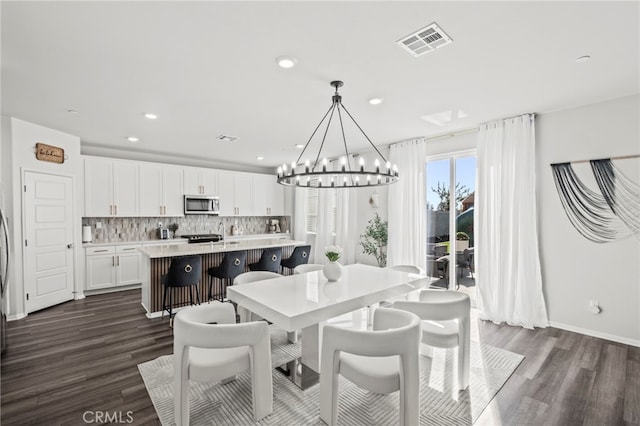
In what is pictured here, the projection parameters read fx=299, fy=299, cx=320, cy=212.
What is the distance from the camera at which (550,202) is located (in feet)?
12.6

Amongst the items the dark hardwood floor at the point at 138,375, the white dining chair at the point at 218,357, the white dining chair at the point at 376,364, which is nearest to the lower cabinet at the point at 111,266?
the dark hardwood floor at the point at 138,375

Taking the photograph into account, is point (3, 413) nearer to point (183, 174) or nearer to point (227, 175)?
point (183, 174)

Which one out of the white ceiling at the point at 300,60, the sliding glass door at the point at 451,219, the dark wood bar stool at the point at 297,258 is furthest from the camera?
the dark wood bar stool at the point at 297,258

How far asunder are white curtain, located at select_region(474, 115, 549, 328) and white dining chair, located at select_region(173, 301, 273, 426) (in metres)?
3.40

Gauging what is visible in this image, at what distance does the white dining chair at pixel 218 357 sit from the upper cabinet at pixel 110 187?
457 centimetres

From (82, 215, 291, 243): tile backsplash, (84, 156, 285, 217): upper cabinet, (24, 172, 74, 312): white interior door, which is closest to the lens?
(24, 172, 74, 312): white interior door

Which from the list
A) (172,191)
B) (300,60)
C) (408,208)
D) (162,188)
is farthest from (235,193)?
(300,60)

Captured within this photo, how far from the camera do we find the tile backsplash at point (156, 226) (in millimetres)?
5742

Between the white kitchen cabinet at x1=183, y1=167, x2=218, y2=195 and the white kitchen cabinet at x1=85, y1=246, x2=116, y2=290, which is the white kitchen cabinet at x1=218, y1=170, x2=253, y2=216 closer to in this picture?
the white kitchen cabinet at x1=183, y1=167, x2=218, y2=195

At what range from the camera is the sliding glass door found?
4.73 m

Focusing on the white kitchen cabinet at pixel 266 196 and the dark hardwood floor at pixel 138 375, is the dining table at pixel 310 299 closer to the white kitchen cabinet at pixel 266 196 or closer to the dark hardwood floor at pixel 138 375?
the dark hardwood floor at pixel 138 375

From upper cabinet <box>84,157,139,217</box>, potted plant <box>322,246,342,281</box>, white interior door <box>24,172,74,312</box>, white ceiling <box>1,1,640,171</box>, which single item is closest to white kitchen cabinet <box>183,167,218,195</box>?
upper cabinet <box>84,157,139,217</box>

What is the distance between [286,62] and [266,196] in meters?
5.56

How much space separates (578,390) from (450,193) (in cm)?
305
